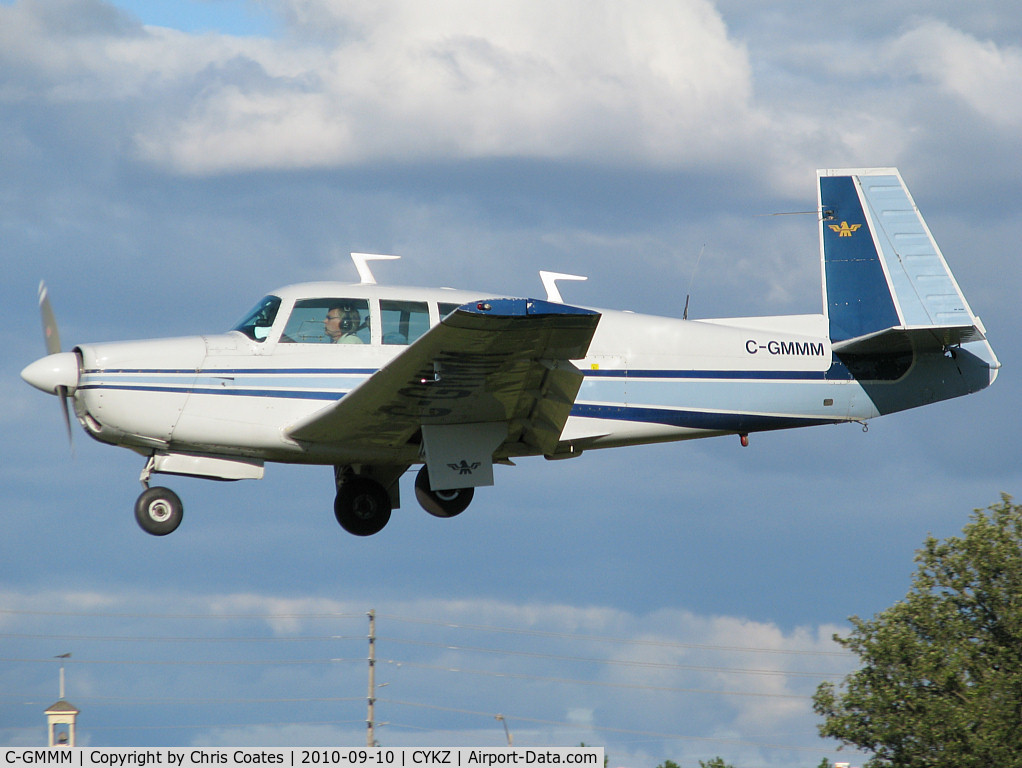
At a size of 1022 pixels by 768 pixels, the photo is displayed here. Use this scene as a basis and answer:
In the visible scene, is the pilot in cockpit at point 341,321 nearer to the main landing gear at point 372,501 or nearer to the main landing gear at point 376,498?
the main landing gear at point 376,498

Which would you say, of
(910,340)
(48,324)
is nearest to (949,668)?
(910,340)

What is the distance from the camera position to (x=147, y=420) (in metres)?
12.7

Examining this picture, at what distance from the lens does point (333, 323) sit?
42.5 feet

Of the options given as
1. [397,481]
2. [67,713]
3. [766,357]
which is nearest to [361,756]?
[397,481]

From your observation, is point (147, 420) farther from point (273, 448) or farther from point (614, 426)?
point (614, 426)

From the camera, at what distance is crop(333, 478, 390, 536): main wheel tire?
14.5m

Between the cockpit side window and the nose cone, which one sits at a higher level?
the cockpit side window

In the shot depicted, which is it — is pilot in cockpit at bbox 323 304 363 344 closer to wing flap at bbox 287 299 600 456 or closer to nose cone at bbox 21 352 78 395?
wing flap at bbox 287 299 600 456

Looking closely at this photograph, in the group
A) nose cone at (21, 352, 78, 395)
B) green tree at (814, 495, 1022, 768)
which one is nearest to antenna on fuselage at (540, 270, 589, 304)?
nose cone at (21, 352, 78, 395)

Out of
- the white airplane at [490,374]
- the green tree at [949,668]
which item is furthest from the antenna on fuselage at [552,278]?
the green tree at [949,668]

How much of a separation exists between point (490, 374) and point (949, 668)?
15271mm

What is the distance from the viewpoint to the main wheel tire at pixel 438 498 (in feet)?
47.3

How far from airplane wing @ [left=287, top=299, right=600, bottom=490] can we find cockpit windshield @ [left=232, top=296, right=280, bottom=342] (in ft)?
3.41

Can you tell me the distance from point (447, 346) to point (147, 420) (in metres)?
3.46
